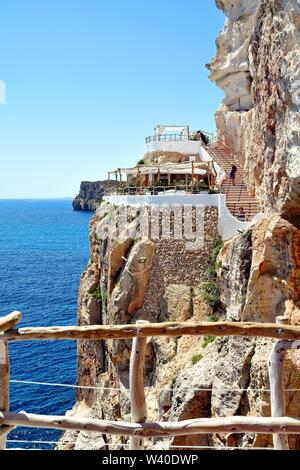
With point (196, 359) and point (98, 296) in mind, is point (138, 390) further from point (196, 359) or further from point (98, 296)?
point (98, 296)

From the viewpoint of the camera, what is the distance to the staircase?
66.5 feet

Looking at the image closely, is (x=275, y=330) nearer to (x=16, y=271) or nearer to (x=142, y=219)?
(x=142, y=219)

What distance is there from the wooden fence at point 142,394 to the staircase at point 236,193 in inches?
617

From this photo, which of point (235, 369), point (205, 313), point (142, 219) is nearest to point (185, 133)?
point (142, 219)

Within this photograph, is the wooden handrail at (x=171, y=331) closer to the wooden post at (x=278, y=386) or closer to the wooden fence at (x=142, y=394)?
the wooden fence at (x=142, y=394)

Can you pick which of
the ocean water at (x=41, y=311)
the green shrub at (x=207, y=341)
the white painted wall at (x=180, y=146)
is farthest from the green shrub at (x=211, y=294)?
the white painted wall at (x=180, y=146)

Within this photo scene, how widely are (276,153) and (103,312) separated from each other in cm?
1467

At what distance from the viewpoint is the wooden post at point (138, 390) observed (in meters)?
4.32

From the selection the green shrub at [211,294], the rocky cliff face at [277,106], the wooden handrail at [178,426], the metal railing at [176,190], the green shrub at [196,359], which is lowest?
the green shrub at [196,359]

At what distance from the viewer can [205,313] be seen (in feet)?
61.4

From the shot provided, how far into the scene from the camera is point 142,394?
444cm

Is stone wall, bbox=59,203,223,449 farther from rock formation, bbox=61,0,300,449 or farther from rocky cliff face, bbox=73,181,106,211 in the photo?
rocky cliff face, bbox=73,181,106,211

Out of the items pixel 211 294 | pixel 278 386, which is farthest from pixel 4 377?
pixel 211 294

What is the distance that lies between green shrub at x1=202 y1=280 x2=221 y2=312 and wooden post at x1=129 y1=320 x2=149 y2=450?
14314 millimetres
